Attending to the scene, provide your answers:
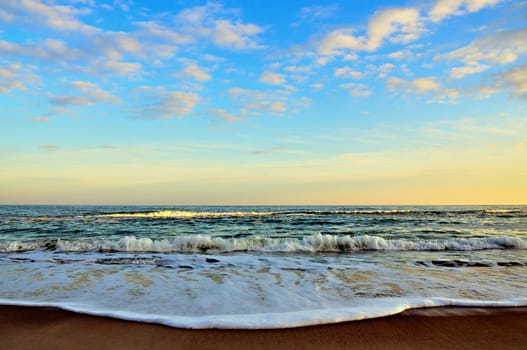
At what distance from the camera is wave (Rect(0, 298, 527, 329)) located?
377cm

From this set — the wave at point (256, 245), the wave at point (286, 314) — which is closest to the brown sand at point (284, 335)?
the wave at point (286, 314)

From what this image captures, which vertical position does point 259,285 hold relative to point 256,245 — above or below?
above

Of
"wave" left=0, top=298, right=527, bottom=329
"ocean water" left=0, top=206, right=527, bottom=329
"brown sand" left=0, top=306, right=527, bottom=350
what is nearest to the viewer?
"brown sand" left=0, top=306, right=527, bottom=350

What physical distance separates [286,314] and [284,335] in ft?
1.91

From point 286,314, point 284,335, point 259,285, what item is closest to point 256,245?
point 259,285

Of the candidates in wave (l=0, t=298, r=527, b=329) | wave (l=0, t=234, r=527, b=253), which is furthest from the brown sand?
wave (l=0, t=234, r=527, b=253)

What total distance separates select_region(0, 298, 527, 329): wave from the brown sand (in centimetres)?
11

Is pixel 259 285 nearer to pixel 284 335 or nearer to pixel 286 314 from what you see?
pixel 286 314

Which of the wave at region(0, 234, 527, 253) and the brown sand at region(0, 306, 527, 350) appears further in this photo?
the wave at region(0, 234, 527, 253)

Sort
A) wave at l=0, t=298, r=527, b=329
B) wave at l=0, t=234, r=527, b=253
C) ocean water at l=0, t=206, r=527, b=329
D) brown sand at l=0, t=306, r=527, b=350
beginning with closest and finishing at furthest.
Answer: brown sand at l=0, t=306, r=527, b=350, wave at l=0, t=298, r=527, b=329, ocean water at l=0, t=206, r=527, b=329, wave at l=0, t=234, r=527, b=253

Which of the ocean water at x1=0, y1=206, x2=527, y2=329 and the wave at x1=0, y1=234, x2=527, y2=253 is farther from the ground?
the ocean water at x1=0, y1=206, x2=527, y2=329

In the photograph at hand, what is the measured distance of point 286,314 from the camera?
4078 mm

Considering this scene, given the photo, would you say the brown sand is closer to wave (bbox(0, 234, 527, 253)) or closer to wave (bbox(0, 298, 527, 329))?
Result: wave (bbox(0, 298, 527, 329))

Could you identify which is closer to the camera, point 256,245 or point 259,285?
point 259,285
